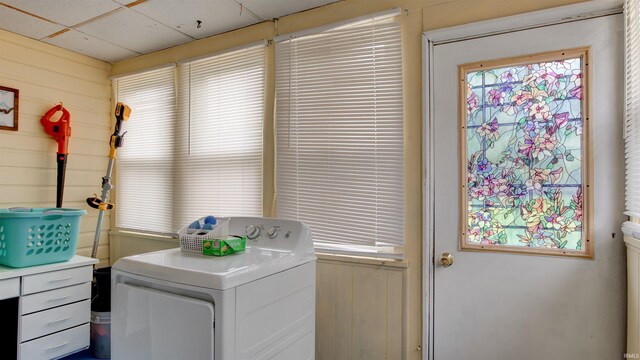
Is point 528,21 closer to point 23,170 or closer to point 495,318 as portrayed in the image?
point 495,318

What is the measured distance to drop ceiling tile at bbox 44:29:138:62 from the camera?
2.72 m

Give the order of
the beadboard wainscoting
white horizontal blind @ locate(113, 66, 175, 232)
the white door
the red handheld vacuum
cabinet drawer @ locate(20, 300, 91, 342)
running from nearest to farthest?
the beadboard wainscoting → the white door → cabinet drawer @ locate(20, 300, 91, 342) → the red handheld vacuum → white horizontal blind @ locate(113, 66, 175, 232)

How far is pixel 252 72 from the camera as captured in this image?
2.49m

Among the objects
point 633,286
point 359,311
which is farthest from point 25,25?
point 633,286

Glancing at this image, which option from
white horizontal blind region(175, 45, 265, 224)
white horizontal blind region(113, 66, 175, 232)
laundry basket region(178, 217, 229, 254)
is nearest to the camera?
laundry basket region(178, 217, 229, 254)

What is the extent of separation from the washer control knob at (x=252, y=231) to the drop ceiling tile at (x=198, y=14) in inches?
57.0

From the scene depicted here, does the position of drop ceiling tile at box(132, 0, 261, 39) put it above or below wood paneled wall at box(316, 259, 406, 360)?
above

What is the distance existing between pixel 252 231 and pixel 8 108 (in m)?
2.31

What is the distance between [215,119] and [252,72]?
48 cm

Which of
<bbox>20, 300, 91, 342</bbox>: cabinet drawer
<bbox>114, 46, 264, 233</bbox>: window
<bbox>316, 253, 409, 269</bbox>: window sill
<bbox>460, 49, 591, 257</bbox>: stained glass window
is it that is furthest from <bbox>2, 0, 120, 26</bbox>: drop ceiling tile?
<bbox>460, 49, 591, 257</bbox>: stained glass window

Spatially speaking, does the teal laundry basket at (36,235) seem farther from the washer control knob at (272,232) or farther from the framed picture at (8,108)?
the washer control knob at (272,232)

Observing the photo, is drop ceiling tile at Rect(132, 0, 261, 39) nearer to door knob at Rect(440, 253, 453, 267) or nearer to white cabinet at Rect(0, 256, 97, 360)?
white cabinet at Rect(0, 256, 97, 360)

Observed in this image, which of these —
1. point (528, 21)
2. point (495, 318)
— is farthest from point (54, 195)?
point (528, 21)

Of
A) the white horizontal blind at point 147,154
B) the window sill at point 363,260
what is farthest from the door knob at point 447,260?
the white horizontal blind at point 147,154
